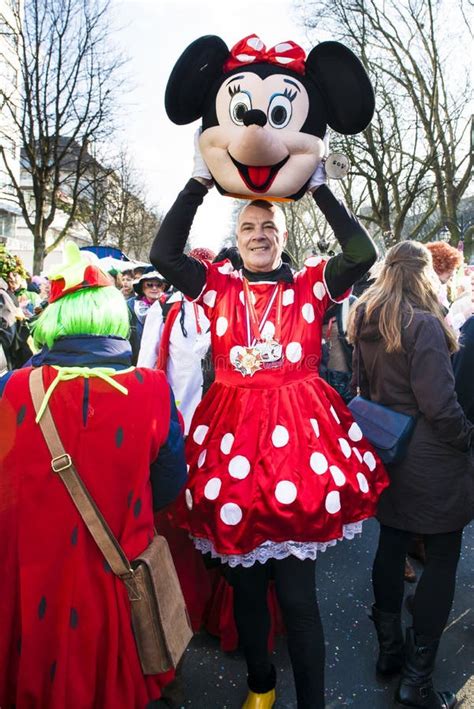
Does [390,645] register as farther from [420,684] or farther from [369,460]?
[369,460]

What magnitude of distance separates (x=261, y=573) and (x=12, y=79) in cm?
1662

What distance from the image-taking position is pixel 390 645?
2.41m

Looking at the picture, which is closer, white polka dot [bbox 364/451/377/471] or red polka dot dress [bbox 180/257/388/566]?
red polka dot dress [bbox 180/257/388/566]

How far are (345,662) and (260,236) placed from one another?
1990 millimetres

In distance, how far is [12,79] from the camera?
587 inches

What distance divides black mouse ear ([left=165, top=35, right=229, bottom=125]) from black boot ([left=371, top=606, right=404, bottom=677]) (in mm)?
2337

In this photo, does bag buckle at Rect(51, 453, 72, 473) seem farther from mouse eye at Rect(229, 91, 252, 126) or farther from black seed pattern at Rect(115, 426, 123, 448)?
mouse eye at Rect(229, 91, 252, 126)

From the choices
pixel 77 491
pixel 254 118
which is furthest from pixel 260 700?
pixel 254 118

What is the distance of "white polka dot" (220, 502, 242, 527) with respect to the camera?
1867mm

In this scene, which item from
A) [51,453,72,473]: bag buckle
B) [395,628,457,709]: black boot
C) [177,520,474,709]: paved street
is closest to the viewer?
[51,453,72,473]: bag buckle

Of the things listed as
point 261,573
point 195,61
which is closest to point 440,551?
point 261,573

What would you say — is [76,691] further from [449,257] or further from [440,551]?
[449,257]

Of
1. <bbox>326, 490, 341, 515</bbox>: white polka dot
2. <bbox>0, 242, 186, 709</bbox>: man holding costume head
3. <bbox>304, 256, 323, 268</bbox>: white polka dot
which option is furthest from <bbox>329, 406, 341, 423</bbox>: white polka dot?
<bbox>0, 242, 186, 709</bbox>: man holding costume head

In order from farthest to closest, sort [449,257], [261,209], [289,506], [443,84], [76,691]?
1. [443,84]
2. [449,257]
3. [261,209]
4. [289,506]
5. [76,691]
